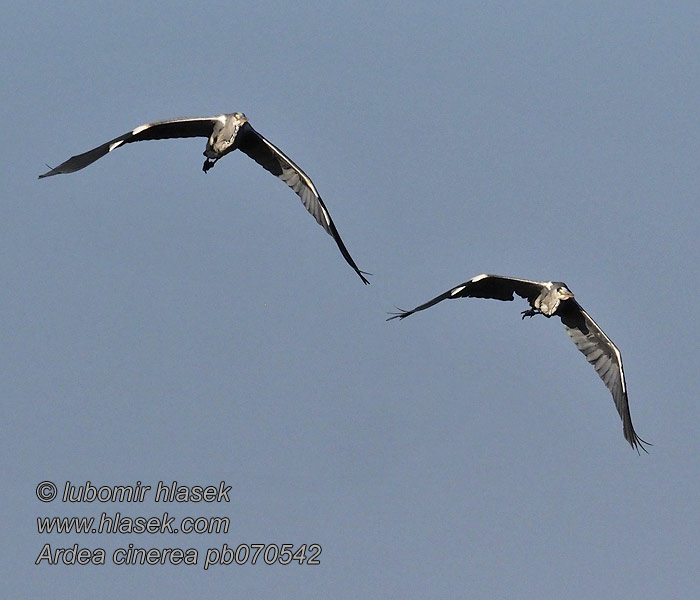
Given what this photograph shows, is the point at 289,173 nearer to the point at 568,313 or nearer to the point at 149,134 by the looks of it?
the point at 149,134

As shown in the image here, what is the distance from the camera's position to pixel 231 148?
93.0ft

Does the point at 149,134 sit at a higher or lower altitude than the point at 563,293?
higher

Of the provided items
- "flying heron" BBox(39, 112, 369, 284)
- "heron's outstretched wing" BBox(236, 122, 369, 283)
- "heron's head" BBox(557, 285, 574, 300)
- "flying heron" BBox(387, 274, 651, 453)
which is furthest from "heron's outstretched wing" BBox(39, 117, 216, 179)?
"heron's head" BBox(557, 285, 574, 300)

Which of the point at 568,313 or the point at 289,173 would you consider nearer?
the point at 289,173

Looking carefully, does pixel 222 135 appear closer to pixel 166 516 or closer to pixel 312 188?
pixel 312 188

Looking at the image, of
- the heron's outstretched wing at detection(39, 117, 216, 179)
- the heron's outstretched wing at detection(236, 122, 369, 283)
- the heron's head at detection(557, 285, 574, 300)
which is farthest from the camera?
the heron's head at detection(557, 285, 574, 300)

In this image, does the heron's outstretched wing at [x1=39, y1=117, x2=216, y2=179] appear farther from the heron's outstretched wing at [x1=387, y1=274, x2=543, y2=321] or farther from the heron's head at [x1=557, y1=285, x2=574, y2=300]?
the heron's head at [x1=557, y1=285, x2=574, y2=300]

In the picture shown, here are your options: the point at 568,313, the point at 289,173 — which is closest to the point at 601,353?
the point at 568,313

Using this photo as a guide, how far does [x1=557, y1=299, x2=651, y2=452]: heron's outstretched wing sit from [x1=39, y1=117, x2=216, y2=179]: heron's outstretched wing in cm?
932

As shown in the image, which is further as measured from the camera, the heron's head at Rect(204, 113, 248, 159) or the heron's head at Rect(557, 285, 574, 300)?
the heron's head at Rect(557, 285, 574, 300)

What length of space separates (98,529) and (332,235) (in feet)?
27.3

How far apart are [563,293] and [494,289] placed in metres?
1.63

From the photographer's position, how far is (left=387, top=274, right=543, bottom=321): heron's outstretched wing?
2986 cm

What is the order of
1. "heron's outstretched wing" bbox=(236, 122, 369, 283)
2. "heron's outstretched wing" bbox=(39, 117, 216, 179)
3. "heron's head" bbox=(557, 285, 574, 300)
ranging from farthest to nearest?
1. "heron's head" bbox=(557, 285, 574, 300)
2. "heron's outstretched wing" bbox=(236, 122, 369, 283)
3. "heron's outstretched wing" bbox=(39, 117, 216, 179)
